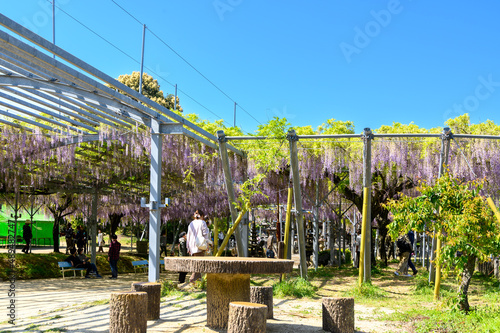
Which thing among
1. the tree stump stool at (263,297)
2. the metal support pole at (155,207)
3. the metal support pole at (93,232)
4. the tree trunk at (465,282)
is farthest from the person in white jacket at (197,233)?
the metal support pole at (93,232)

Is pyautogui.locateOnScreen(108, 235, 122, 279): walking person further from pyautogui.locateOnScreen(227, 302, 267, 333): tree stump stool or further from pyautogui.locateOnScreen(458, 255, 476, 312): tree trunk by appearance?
pyautogui.locateOnScreen(458, 255, 476, 312): tree trunk

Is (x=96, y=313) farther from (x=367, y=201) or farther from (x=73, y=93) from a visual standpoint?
(x=367, y=201)

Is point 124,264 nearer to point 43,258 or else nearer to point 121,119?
point 43,258

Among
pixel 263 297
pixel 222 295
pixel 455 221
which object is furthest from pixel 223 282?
pixel 455 221


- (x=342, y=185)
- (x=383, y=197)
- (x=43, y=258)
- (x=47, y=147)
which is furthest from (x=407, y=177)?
(x=43, y=258)

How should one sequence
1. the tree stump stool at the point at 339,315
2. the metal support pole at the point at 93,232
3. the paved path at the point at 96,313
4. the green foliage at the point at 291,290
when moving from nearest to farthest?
the tree stump stool at the point at 339,315
the paved path at the point at 96,313
the green foliage at the point at 291,290
the metal support pole at the point at 93,232

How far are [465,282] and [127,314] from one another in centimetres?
393

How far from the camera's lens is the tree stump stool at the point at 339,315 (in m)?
5.05

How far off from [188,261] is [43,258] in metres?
10.2

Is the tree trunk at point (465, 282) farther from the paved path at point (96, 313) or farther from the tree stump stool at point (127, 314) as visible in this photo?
the tree stump stool at point (127, 314)

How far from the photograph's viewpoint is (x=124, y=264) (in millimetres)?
15641

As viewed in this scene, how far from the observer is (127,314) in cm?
454

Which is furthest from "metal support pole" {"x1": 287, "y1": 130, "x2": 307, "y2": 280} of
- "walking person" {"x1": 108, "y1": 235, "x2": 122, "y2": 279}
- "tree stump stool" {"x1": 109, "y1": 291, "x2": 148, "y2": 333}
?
"walking person" {"x1": 108, "y1": 235, "x2": 122, "y2": 279}

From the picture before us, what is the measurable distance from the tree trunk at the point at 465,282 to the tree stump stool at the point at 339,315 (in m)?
1.62
